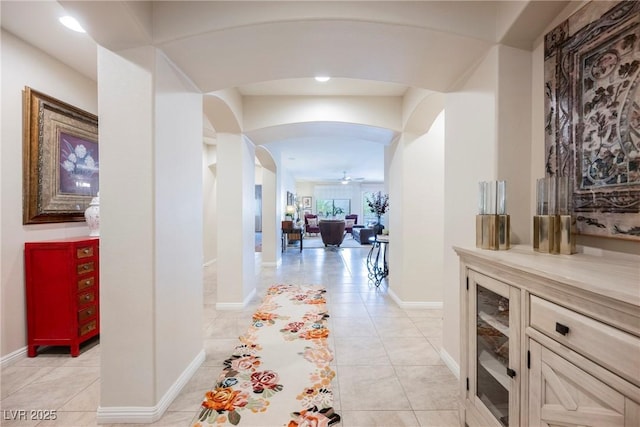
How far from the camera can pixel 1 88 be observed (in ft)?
7.11

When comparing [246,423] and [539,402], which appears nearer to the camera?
[539,402]

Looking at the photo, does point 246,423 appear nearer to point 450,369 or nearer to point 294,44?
point 450,369

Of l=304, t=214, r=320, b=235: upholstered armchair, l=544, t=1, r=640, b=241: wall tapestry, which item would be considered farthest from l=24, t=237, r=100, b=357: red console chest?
l=304, t=214, r=320, b=235: upholstered armchair

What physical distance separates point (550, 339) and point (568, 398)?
18 cm

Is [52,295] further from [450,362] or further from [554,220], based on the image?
[554,220]

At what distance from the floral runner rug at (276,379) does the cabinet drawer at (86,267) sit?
154cm

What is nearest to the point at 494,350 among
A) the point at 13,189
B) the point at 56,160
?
the point at 13,189

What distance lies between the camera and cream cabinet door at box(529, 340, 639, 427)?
29.4 inches

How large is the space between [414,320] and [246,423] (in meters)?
2.18

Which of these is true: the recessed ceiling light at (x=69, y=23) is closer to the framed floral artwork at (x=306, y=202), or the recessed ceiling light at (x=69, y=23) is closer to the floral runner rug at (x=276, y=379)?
the floral runner rug at (x=276, y=379)

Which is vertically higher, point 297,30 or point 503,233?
point 297,30

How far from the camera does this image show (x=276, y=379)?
2.04 meters

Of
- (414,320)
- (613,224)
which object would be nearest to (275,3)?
(613,224)

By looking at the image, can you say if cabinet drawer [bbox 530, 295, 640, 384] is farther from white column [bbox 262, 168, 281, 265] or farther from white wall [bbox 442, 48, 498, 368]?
white column [bbox 262, 168, 281, 265]
